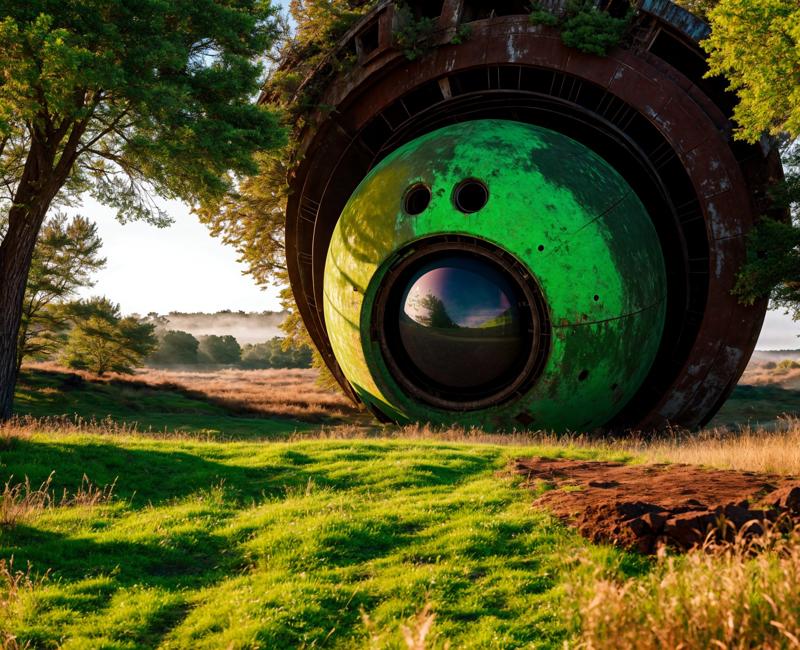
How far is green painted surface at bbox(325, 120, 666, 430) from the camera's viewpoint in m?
13.8

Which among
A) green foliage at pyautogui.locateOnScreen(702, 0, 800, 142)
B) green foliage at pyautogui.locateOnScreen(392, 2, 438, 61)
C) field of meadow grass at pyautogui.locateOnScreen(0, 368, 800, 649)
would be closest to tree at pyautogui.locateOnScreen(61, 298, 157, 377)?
field of meadow grass at pyautogui.locateOnScreen(0, 368, 800, 649)

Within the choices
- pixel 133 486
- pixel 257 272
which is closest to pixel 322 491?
pixel 133 486

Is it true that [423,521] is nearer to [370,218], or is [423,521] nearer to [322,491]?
[322,491]

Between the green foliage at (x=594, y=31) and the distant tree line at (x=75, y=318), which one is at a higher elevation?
the green foliage at (x=594, y=31)

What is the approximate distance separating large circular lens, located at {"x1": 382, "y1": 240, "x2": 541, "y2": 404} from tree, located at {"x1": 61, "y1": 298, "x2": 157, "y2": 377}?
28233mm

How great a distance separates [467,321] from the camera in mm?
13703

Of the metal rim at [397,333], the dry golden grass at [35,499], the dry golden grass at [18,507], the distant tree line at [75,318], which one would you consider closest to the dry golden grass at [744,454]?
the metal rim at [397,333]

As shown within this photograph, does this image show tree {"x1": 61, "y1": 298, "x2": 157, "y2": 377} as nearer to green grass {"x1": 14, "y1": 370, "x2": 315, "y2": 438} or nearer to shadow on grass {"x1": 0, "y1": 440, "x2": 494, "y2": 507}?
green grass {"x1": 14, "y1": 370, "x2": 315, "y2": 438}

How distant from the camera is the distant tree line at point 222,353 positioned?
262ft

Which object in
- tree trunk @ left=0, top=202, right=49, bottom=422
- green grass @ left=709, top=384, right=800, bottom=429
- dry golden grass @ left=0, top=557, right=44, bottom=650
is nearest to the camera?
dry golden grass @ left=0, top=557, right=44, bottom=650

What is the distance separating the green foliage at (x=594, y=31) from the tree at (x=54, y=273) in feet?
98.3

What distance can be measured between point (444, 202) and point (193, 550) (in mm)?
9182

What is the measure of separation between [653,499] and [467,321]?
6.48 m

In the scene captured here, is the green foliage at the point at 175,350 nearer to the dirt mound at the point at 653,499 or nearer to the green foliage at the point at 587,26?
the green foliage at the point at 587,26
